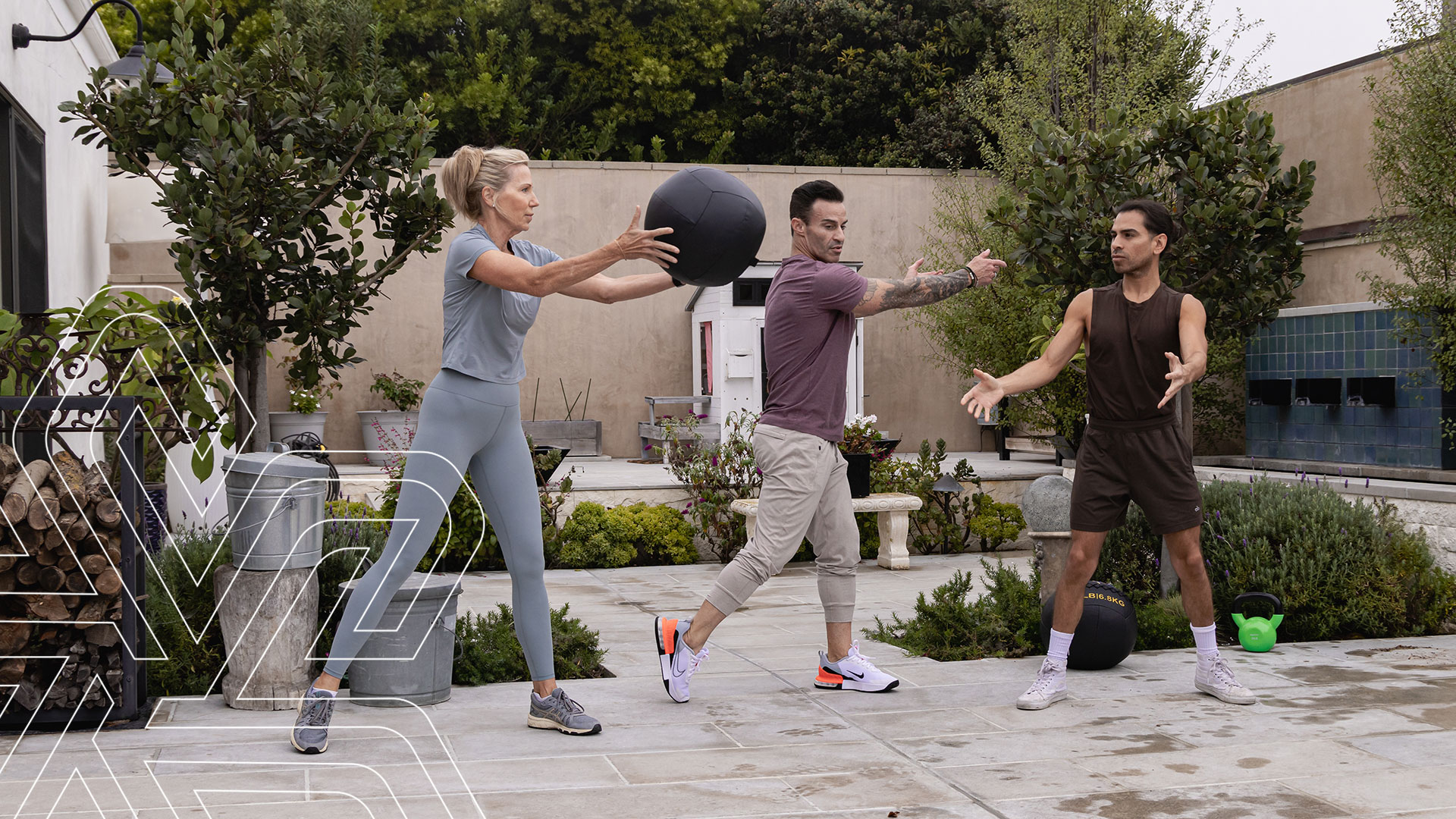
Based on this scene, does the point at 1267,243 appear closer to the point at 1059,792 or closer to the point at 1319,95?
the point at 1059,792

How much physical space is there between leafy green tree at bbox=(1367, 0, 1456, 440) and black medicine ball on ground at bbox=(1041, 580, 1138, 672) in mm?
4822

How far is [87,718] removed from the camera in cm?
421

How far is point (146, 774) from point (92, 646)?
0.80 m

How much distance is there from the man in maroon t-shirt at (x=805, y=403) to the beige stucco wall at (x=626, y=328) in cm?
1039

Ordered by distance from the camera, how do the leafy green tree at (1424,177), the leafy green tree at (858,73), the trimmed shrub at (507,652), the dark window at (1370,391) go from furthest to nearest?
the leafy green tree at (858,73) → the dark window at (1370,391) → the leafy green tree at (1424,177) → the trimmed shrub at (507,652)

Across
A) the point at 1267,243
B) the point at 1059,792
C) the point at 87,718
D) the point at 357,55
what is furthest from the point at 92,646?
the point at 357,55

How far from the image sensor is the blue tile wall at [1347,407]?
9281 millimetres

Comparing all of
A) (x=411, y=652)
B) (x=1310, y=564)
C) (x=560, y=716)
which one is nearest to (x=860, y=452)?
(x=1310, y=564)

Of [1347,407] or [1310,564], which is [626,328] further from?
[1310,564]

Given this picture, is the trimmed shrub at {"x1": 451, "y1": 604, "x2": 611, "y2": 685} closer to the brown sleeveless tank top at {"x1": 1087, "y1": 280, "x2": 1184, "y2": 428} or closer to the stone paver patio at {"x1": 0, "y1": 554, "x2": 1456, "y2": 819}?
the stone paver patio at {"x1": 0, "y1": 554, "x2": 1456, "y2": 819}

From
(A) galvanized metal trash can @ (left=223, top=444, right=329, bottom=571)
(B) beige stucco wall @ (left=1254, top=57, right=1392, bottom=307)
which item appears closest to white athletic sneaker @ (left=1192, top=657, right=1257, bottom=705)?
(A) galvanized metal trash can @ (left=223, top=444, right=329, bottom=571)

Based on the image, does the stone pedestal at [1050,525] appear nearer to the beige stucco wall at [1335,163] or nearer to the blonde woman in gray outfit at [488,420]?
the blonde woman in gray outfit at [488,420]

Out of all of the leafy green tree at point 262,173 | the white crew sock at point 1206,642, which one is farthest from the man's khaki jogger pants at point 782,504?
the leafy green tree at point 262,173

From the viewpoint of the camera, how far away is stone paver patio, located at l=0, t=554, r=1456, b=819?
340 centimetres
